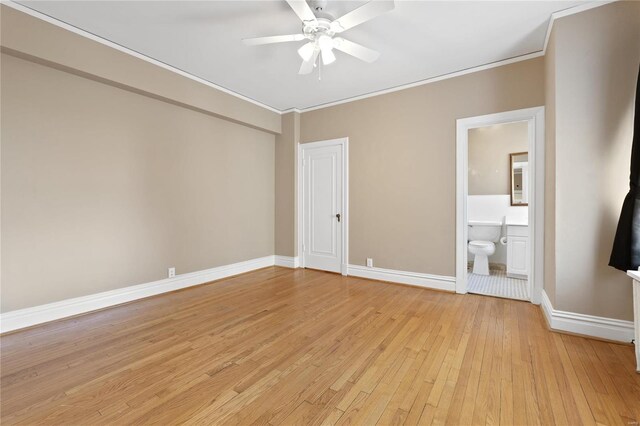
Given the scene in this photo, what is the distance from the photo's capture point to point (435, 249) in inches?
148

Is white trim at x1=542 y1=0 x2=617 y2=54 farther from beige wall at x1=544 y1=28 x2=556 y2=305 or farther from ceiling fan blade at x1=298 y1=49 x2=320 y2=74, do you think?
ceiling fan blade at x1=298 y1=49 x2=320 y2=74

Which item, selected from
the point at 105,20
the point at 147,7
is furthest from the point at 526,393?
the point at 105,20

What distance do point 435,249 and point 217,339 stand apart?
285 cm

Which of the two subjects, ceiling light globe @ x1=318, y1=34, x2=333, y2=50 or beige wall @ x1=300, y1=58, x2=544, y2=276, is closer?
ceiling light globe @ x1=318, y1=34, x2=333, y2=50

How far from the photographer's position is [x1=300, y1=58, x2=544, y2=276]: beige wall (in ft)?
11.1

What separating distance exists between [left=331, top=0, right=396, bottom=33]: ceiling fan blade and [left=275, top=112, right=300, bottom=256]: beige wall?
277cm

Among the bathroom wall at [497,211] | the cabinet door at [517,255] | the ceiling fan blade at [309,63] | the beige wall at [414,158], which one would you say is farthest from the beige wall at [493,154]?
the ceiling fan blade at [309,63]

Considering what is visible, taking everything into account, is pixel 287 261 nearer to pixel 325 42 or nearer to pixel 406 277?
pixel 406 277

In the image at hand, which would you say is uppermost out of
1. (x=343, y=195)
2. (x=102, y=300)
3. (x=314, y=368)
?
(x=343, y=195)

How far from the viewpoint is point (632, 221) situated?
203 centimetres

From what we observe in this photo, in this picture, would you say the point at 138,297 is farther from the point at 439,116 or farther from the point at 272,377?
the point at 439,116

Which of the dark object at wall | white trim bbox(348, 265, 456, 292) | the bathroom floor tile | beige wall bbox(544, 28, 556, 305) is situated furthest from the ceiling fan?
the bathroom floor tile

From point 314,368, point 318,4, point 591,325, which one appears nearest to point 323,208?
point 318,4

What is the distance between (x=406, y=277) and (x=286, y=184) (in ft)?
8.61
